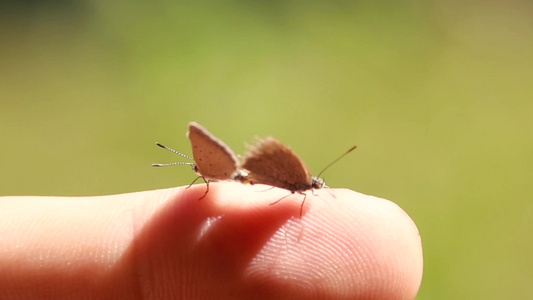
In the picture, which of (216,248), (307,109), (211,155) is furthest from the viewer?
(307,109)

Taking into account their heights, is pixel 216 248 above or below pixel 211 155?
below

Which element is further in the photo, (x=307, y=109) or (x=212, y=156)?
(x=307, y=109)

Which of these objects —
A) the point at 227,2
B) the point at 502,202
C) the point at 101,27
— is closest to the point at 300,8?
the point at 227,2

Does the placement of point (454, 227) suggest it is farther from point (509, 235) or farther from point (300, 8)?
point (300, 8)

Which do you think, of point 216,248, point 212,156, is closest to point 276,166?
point 212,156

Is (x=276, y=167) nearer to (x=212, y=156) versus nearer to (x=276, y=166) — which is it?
(x=276, y=166)

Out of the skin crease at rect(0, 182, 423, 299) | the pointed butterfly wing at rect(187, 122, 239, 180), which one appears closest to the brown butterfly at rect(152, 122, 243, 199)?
the pointed butterfly wing at rect(187, 122, 239, 180)

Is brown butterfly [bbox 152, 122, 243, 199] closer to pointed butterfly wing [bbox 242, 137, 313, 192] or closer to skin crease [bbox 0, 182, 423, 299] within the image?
pointed butterfly wing [bbox 242, 137, 313, 192]
